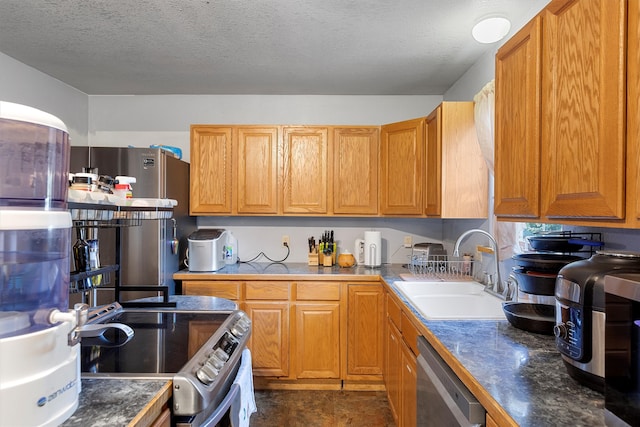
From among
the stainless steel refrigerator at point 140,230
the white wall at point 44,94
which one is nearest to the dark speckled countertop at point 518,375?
the stainless steel refrigerator at point 140,230

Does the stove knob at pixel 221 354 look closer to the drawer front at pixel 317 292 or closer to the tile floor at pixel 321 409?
the tile floor at pixel 321 409

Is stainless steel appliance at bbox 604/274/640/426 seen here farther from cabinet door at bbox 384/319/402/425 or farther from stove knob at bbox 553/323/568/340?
cabinet door at bbox 384/319/402/425

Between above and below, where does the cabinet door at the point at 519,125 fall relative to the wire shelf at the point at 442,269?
above

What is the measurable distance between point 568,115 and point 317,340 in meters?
2.26

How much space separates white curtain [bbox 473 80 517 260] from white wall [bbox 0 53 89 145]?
304cm

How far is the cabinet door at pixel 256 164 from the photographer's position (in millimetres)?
3002

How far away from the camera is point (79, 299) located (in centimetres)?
228

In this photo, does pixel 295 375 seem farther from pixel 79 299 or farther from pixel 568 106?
pixel 568 106

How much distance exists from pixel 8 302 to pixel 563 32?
5.53 feet

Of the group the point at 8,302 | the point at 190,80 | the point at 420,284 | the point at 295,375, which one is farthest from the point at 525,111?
the point at 190,80

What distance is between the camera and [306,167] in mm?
3018

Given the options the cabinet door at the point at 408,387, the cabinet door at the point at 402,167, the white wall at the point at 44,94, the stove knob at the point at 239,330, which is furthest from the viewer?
the cabinet door at the point at 402,167

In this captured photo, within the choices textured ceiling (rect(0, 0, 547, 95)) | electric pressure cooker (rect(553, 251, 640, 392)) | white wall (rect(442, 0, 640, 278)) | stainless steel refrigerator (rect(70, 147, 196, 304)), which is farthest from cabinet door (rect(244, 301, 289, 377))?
electric pressure cooker (rect(553, 251, 640, 392))

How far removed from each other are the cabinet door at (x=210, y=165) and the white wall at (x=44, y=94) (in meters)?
0.98
